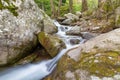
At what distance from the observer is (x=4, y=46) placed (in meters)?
4.96

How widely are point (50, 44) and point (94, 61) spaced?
2.15m

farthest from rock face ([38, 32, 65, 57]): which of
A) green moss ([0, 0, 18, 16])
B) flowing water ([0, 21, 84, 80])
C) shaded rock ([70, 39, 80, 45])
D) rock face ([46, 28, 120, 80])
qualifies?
rock face ([46, 28, 120, 80])

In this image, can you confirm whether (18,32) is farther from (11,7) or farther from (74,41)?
(74,41)

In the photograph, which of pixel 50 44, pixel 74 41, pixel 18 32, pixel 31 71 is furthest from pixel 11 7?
pixel 74 41

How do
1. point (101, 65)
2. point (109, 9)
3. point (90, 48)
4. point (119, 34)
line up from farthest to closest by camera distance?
1. point (109, 9)
2. point (119, 34)
3. point (90, 48)
4. point (101, 65)

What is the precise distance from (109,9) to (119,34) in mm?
4844

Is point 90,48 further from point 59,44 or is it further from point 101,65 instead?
point 59,44

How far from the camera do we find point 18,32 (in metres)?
5.27

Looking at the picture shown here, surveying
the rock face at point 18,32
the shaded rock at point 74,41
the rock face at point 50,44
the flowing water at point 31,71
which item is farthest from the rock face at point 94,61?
the shaded rock at point 74,41

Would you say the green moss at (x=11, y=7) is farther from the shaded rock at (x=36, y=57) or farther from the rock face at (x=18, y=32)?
the shaded rock at (x=36, y=57)

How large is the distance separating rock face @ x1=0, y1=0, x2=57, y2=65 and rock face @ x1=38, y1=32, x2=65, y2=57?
25cm

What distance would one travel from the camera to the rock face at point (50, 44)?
214 inches

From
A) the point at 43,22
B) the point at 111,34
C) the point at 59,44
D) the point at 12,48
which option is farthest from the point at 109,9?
the point at 12,48

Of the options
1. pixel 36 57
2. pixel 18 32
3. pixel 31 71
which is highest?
pixel 18 32
